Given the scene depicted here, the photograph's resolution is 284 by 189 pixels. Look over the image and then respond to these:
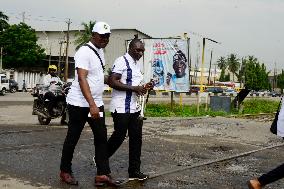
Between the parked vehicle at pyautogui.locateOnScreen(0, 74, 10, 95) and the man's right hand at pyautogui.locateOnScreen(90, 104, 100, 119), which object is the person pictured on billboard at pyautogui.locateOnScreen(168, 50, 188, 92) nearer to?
the man's right hand at pyautogui.locateOnScreen(90, 104, 100, 119)

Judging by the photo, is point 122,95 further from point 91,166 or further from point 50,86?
point 50,86

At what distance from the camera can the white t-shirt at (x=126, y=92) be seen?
18.2ft

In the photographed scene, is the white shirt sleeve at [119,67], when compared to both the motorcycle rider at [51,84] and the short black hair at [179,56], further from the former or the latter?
the short black hair at [179,56]

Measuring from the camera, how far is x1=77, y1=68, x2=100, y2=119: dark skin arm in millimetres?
5035

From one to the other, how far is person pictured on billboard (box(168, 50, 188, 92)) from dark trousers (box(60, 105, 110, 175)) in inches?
562

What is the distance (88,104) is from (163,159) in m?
2.58

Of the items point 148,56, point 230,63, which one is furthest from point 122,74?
point 230,63

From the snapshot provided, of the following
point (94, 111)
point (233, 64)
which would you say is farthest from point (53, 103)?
point (233, 64)

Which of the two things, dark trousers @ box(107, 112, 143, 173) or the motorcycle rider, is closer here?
dark trousers @ box(107, 112, 143, 173)

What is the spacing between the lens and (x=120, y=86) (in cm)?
552

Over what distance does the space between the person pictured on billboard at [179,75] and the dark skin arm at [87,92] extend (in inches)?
569

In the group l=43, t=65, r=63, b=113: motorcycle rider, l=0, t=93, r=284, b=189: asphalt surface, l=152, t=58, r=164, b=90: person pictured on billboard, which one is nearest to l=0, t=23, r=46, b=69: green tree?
l=152, t=58, r=164, b=90: person pictured on billboard

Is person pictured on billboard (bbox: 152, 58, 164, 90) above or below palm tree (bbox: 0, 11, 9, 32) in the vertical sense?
below

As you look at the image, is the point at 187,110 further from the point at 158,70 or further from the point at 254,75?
the point at 254,75
